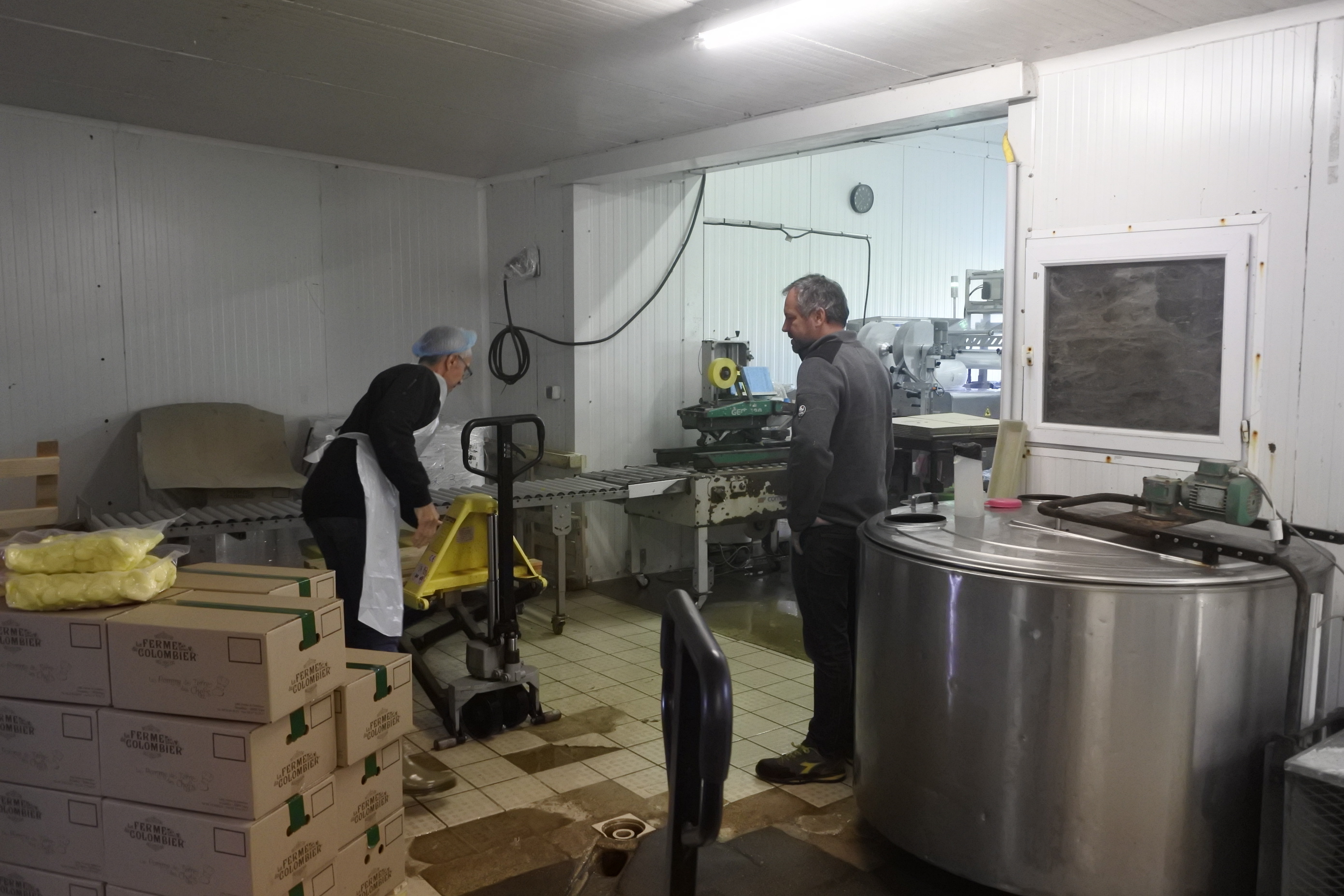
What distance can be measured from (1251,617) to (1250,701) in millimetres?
218

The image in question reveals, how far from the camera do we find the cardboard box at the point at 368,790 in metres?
2.46

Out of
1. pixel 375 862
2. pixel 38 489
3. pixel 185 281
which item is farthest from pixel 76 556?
pixel 185 281

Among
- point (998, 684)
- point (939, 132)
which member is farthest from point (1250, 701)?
point (939, 132)

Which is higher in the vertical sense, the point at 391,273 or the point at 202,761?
the point at 391,273

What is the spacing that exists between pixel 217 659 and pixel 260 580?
1.45ft

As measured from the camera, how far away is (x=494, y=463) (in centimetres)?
625

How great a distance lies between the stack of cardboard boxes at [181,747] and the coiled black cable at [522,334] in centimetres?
381

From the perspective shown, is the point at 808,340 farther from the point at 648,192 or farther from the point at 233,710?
the point at 648,192

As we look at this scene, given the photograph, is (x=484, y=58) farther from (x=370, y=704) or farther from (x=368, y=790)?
(x=368, y=790)

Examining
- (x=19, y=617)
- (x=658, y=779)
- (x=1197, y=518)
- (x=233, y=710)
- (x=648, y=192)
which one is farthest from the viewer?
(x=648, y=192)

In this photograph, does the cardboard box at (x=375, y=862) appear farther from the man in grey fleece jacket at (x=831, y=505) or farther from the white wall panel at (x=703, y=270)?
the white wall panel at (x=703, y=270)

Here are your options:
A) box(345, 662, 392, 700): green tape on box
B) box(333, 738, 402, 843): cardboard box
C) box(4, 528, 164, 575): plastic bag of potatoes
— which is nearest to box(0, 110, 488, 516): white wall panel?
box(4, 528, 164, 575): plastic bag of potatoes

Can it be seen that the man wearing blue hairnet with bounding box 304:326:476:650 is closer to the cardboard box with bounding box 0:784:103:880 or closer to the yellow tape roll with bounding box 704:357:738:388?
the cardboard box with bounding box 0:784:103:880

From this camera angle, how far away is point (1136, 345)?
133 inches
